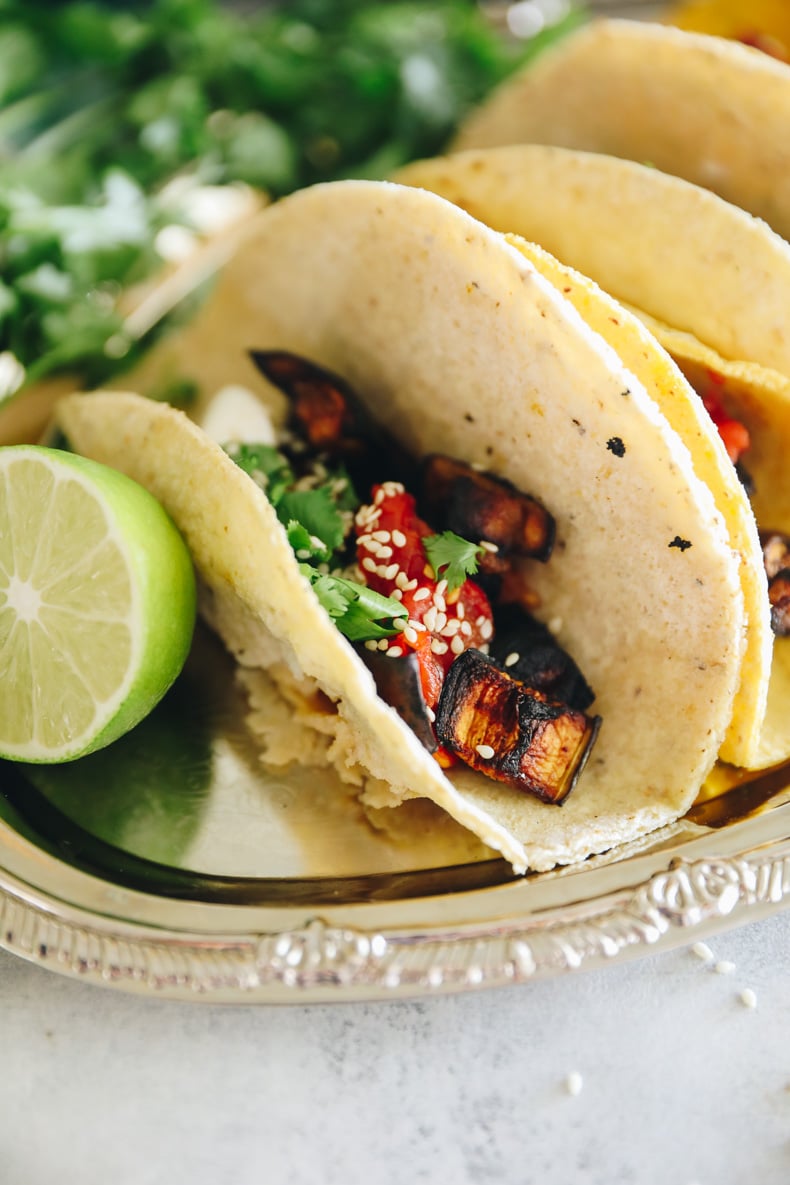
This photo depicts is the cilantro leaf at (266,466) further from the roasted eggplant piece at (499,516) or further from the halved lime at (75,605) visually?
the roasted eggplant piece at (499,516)

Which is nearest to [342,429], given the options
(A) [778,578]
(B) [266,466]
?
(B) [266,466]

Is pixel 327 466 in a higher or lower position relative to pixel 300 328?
lower

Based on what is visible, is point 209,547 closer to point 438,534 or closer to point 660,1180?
point 438,534

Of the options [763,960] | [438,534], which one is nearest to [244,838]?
[438,534]

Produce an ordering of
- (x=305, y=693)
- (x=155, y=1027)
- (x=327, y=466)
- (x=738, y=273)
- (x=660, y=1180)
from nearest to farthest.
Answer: (x=660, y=1180) → (x=155, y=1027) → (x=738, y=273) → (x=305, y=693) → (x=327, y=466)

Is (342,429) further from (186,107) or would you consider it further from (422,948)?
(186,107)

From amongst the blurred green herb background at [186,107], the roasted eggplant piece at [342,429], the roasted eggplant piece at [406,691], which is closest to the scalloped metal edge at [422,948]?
the roasted eggplant piece at [406,691]

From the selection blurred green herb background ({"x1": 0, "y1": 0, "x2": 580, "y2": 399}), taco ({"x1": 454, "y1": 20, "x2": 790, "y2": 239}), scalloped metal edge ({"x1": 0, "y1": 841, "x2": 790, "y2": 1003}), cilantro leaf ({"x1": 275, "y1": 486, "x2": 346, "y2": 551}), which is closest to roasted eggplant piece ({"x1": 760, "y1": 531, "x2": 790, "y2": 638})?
scalloped metal edge ({"x1": 0, "y1": 841, "x2": 790, "y2": 1003})
